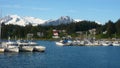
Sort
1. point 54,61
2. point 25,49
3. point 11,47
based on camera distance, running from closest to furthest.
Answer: point 54,61
point 11,47
point 25,49

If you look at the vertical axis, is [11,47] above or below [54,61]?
above

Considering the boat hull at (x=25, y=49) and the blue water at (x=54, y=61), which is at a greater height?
the boat hull at (x=25, y=49)

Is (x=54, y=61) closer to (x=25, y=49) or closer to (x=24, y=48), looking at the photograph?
(x=25, y=49)

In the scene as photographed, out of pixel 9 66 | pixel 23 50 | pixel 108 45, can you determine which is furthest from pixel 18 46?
pixel 108 45

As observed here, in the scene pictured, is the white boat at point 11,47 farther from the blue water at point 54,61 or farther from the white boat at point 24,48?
the blue water at point 54,61

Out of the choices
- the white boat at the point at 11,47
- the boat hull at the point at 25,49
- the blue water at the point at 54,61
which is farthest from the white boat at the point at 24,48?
the blue water at the point at 54,61

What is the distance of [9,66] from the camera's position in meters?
57.1

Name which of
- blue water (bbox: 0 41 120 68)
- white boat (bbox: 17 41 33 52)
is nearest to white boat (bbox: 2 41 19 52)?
white boat (bbox: 17 41 33 52)

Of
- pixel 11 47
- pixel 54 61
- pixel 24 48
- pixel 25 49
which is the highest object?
pixel 11 47

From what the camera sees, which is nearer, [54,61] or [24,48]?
[54,61]

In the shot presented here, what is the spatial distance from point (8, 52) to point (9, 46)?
213cm

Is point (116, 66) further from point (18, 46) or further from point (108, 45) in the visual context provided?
point (108, 45)

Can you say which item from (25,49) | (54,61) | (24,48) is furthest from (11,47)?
(54,61)

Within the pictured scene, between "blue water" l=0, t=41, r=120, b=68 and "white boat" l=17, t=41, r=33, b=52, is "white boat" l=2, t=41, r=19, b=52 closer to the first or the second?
"white boat" l=17, t=41, r=33, b=52
